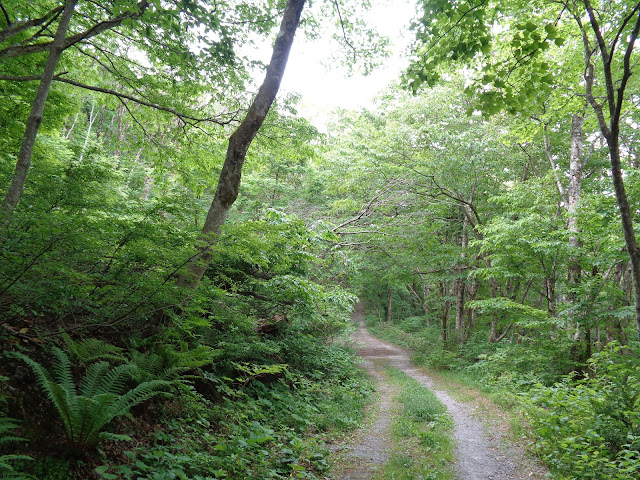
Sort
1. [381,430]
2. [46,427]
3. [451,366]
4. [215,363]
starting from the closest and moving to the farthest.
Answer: [46,427] < [215,363] < [381,430] < [451,366]

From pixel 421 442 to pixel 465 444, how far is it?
2.57 feet

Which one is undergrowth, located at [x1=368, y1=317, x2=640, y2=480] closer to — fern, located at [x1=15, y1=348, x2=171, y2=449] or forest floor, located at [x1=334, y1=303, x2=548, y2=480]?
forest floor, located at [x1=334, y1=303, x2=548, y2=480]

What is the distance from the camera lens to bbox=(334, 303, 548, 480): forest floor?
5.07 metres

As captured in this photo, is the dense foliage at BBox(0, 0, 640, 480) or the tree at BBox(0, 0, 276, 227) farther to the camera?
the tree at BBox(0, 0, 276, 227)

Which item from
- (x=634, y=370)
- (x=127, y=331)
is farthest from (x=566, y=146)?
(x=127, y=331)

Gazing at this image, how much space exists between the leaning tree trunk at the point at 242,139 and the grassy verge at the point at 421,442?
3857 millimetres

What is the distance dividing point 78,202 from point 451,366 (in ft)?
45.1

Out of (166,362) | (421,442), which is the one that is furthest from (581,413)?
(166,362)

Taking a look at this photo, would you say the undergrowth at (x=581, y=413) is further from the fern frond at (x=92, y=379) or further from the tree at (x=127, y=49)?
the tree at (x=127, y=49)

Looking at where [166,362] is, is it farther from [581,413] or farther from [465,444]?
[581,413]

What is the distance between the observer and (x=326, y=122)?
102 feet

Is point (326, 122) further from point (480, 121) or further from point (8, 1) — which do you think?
point (8, 1)

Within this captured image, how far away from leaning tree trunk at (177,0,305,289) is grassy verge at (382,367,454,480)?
152 inches

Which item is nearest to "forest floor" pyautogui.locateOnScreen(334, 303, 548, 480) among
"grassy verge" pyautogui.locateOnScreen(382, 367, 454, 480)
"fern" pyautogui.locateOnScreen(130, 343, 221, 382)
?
"grassy verge" pyautogui.locateOnScreen(382, 367, 454, 480)
